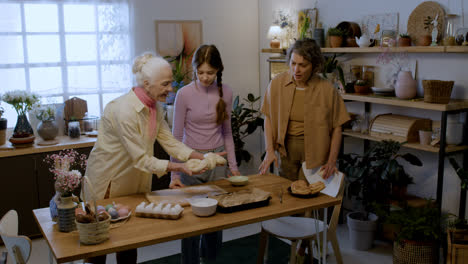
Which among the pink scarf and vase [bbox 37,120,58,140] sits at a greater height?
the pink scarf

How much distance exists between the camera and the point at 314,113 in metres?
3.29

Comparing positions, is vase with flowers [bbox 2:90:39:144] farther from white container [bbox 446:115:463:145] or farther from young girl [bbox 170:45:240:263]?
white container [bbox 446:115:463:145]

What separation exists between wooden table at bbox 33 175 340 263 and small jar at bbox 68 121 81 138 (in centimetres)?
208

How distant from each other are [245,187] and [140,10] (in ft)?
9.15

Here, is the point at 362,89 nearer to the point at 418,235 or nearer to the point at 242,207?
the point at 418,235

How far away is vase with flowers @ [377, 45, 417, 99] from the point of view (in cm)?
374

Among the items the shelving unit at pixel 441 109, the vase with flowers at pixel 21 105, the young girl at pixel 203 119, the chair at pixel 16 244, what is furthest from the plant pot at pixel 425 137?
the vase with flowers at pixel 21 105

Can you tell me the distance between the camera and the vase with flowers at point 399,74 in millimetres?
3741

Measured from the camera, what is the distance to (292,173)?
3.47 m

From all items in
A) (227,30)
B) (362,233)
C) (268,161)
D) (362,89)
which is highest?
(227,30)

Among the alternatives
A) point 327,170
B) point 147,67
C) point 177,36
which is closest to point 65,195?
point 147,67

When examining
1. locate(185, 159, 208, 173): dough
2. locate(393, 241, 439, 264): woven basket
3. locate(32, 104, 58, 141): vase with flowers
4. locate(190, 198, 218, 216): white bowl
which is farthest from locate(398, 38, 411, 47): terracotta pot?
locate(32, 104, 58, 141): vase with flowers

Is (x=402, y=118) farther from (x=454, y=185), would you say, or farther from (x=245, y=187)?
(x=245, y=187)

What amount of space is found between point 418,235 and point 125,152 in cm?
218
